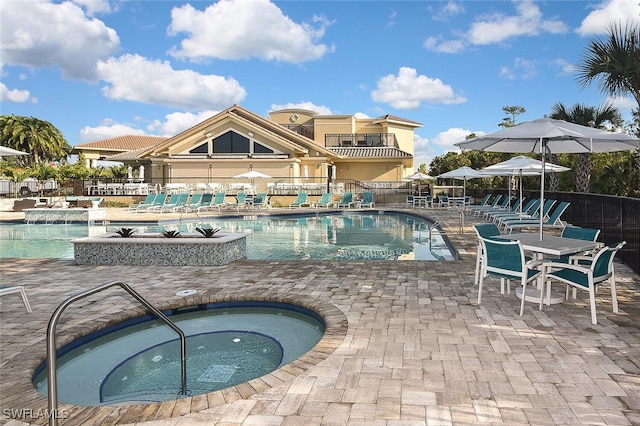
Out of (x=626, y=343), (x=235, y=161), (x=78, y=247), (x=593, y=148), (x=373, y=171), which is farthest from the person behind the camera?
(x=373, y=171)

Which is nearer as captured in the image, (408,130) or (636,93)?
(636,93)

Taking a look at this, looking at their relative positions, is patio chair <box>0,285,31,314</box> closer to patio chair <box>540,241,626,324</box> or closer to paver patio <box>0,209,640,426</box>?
paver patio <box>0,209,640,426</box>

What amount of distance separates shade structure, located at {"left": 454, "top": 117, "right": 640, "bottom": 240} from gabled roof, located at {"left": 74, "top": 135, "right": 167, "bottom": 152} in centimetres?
4239

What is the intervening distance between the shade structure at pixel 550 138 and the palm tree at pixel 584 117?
33.7 ft

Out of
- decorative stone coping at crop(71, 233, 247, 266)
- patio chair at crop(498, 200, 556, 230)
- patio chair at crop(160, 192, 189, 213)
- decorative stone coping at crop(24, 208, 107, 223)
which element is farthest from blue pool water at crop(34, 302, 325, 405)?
patio chair at crop(160, 192, 189, 213)

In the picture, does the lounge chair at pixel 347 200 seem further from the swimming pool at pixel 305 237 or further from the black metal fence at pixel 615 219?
the black metal fence at pixel 615 219

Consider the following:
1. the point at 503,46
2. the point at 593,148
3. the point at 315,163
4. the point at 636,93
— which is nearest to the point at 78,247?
the point at 593,148

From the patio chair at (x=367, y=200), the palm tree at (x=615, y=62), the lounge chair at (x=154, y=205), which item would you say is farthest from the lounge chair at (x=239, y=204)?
the palm tree at (x=615, y=62)

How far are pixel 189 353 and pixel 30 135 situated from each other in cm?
5346

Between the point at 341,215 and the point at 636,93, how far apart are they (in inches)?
498

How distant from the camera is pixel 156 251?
26.9 ft

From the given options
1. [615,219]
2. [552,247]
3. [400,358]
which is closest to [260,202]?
[615,219]

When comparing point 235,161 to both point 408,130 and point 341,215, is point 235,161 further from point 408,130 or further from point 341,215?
point 408,130

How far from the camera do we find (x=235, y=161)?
29.7 m
